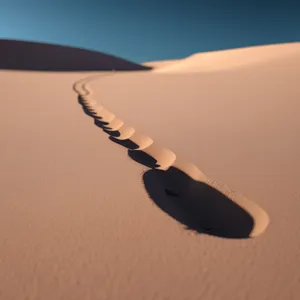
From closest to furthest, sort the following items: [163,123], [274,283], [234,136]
→ [274,283], [234,136], [163,123]

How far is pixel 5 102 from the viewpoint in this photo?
3381 mm

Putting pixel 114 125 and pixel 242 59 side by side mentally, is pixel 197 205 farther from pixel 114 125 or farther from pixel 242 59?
pixel 242 59

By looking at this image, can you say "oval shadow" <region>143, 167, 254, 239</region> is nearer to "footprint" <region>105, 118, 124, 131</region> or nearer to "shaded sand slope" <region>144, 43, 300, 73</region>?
"footprint" <region>105, 118, 124, 131</region>

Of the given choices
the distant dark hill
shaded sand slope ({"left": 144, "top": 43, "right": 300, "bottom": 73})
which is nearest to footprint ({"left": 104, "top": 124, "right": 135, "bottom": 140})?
shaded sand slope ({"left": 144, "top": 43, "right": 300, "bottom": 73})

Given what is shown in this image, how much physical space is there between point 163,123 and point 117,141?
540 mm

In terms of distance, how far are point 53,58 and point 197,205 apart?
2449 centimetres

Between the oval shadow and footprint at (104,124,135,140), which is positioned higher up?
footprint at (104,124,135,140)

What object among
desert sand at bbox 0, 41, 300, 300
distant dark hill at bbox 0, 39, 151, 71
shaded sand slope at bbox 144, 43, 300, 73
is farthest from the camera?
distant dark hill at bbox 0, 39, 151, 71

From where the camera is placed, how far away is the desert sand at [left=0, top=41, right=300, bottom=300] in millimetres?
806

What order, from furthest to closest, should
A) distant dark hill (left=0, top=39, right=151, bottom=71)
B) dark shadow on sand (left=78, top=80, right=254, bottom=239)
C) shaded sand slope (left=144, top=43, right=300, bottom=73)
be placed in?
distant dark hill (left=0, top=39, right=151, bottom=71), shaded sand slope (left=144, top=43, right=300, bottom=73), dark shadow on sand (left=78, top=80, right=254, bottom=239)

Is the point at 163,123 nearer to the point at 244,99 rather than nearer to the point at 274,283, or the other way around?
the point at 244,99

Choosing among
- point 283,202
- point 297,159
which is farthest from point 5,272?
point 297,159

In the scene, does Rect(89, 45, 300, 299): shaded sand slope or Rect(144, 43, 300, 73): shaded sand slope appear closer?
Rect(89, 45, 300, 299): shaded sand slope

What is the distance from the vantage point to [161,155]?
5.89 feet
